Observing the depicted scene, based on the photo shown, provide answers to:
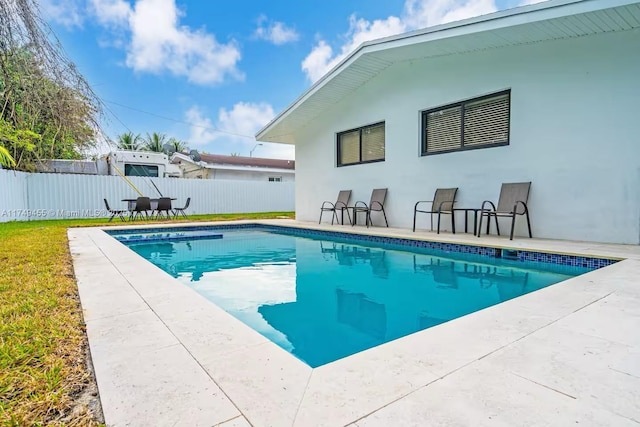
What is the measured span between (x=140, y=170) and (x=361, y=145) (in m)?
11.7

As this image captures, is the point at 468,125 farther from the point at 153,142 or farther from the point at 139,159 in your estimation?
the point at 153,142

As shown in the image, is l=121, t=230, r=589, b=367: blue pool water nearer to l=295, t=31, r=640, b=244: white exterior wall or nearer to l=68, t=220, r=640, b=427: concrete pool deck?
l=68, t=220, r=640, b=427: concrete pool deck

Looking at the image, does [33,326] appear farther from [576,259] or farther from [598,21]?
[598,21]

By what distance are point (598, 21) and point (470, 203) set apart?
343cm

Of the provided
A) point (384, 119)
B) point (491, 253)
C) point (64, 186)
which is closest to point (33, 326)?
point (491, 253)

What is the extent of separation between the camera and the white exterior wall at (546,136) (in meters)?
5.18

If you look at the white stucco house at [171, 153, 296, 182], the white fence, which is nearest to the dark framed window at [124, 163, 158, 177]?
the white fence

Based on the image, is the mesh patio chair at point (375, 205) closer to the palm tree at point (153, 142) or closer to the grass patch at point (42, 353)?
the grass patch at point (42, 353)

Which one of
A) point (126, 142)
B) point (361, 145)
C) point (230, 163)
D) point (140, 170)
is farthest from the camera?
point (230, 163)

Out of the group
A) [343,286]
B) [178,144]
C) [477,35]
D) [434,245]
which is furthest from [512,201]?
[178,144]

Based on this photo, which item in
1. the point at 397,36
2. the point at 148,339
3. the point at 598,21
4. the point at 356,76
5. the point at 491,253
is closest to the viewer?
the point at 148,339

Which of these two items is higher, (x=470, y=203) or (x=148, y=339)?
(x=470, y=203)

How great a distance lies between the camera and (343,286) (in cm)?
405

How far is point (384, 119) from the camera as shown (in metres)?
8.90
